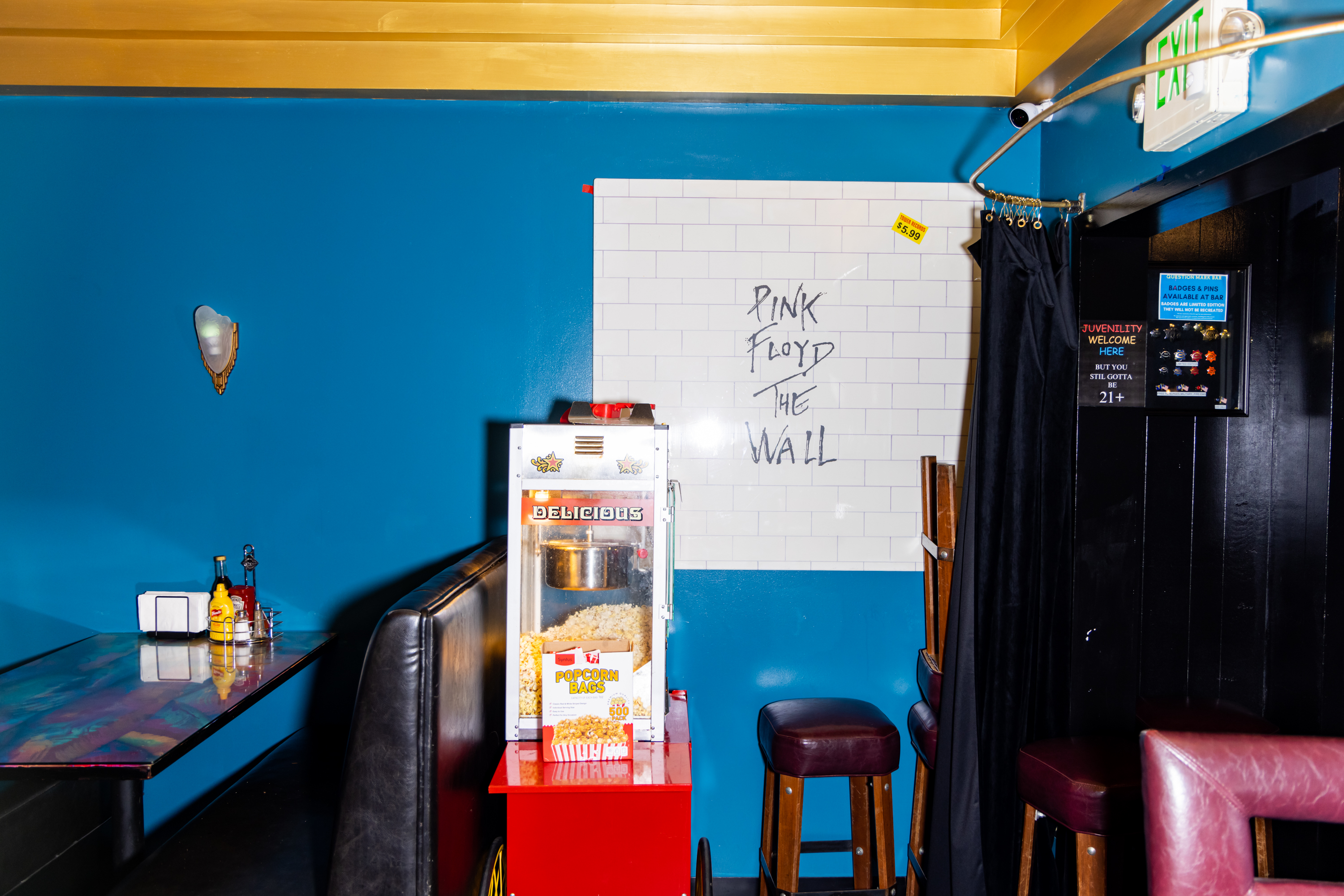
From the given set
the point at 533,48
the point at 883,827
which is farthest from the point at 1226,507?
the point at 533,48

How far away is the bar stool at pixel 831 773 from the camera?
2260 millimetres

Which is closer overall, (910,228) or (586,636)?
(586,636)

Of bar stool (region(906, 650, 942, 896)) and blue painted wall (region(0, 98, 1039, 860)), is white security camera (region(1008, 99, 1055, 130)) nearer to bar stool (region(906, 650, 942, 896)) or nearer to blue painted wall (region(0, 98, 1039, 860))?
blue painted wall (region(0, 98, 1039, 860))

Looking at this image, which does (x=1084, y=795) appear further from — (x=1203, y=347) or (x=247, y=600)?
(x=247, y=600)

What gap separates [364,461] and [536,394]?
65 cm

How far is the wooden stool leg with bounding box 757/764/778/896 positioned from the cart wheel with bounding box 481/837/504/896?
0.82m

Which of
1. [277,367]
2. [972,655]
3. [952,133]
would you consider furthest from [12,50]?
[972,655]

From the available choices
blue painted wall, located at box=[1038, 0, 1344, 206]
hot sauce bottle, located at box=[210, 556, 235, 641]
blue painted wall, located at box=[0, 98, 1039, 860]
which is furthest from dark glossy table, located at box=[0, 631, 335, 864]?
blue painted wall, located at box=[1038, 0, 1344, 206]

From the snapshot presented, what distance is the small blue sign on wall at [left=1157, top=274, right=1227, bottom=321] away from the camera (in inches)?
97.8

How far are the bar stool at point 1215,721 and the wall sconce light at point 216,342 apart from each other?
3106 millimetres

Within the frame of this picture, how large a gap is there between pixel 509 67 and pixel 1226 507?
2.78 m

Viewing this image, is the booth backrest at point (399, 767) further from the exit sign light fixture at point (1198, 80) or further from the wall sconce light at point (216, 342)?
the exit sign light fixture at point (1198, 80)

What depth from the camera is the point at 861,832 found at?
2367mm

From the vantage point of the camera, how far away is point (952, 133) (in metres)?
2.79
